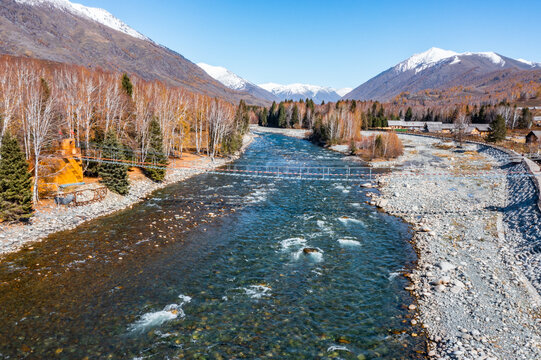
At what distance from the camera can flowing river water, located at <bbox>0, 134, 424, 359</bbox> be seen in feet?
39.3

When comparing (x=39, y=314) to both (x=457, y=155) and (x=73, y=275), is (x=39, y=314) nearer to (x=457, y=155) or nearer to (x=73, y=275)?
(x=73, y=275)

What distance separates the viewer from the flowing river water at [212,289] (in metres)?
12.0

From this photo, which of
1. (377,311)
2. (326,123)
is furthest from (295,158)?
(377,311)

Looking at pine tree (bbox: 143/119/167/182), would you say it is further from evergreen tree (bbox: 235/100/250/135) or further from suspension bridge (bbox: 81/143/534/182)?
evergreen tree (bbox: 235/100/250/135)

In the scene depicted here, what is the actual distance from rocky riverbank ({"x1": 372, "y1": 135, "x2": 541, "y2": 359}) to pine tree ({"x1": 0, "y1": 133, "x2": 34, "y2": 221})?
958 inches

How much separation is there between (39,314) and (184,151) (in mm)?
48730

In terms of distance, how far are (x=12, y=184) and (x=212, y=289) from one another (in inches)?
614

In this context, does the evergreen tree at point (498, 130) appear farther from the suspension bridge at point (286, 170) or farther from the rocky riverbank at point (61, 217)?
the rocky riverbank at point (61, 217)

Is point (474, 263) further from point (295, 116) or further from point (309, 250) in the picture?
point (295, 116)

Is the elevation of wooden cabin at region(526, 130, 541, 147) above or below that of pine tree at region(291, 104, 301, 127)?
below

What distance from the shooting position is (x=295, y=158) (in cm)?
6038

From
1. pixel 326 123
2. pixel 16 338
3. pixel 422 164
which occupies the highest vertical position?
pixel 326 123

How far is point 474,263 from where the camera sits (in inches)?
715

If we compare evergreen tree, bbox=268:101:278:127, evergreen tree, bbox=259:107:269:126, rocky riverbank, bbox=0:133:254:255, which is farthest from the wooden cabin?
evergreen tree, bbox=259:107:269:126
